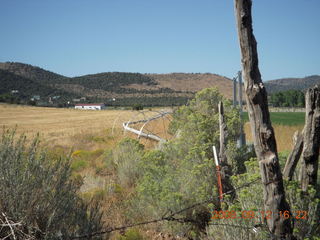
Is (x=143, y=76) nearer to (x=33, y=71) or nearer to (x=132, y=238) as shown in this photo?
(x=33, y=71)

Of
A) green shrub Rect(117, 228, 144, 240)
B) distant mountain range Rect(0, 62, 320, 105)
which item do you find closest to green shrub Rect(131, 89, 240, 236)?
green shrub Rect(117, 228, 144, 240)

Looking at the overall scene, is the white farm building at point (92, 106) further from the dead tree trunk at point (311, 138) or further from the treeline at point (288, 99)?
the dead tree trunk at point (311, 138)

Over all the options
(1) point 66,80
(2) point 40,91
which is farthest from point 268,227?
(1) point 66,80

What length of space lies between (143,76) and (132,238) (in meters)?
122

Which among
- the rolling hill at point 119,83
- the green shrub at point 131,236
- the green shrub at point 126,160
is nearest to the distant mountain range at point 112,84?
the rolling hill at point 119,83

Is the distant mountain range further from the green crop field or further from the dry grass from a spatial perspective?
the dry grass

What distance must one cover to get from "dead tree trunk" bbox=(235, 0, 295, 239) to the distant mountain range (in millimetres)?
77931

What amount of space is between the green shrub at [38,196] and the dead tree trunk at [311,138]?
2.72 metres

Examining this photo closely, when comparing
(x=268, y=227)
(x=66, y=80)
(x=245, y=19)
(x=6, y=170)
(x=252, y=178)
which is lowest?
(x=268, y=227)

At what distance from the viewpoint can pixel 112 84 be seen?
370 ft

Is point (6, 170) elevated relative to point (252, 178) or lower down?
elevated

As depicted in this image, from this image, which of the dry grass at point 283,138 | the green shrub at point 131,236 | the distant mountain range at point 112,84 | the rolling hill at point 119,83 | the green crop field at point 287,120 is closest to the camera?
the green shrub at point 131,236

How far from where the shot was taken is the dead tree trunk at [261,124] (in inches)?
113

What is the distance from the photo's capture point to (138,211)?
5.73m
